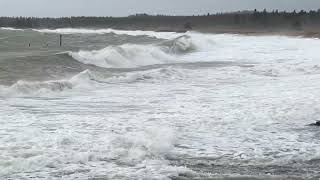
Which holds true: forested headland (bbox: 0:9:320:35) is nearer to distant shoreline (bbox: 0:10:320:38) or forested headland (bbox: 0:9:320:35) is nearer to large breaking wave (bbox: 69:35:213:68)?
distant shoreline (bbox: 0:10:320:38)

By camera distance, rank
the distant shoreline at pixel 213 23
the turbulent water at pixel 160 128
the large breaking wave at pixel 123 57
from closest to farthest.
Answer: the turbulent water at pixel 160 128, the large breaking wave at pixel 123 57, the distant shoreline at pixel 213 23

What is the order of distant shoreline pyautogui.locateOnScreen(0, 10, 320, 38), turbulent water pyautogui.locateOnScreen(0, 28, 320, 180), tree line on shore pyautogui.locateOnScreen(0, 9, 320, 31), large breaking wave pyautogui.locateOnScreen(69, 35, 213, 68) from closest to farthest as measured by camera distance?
turbulent water pyautogui.locateOnScreen(0, 28, 320, 180)
large breaking wave pyautogui.locateOnScreen(69, 35, 213, 68)
distant shoreline pyautogui.locateOnScreen(0, 10, 320, 38)
tree line on shore pyautogui.locateOnScreen(0, 9, 320, 31)

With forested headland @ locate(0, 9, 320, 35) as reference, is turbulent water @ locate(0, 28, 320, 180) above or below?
below

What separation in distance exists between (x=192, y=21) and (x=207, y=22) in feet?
23.3

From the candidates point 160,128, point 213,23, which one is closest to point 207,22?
point 213,23

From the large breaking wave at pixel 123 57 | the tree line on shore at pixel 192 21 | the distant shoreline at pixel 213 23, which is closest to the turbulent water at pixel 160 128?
the large breaking wave at pixel 123 57

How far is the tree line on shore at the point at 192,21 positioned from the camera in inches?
3930

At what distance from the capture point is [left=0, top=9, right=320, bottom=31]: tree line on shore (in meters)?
99.8

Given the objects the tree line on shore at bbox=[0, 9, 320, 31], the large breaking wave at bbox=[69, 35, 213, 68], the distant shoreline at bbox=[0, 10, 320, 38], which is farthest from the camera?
the tree line on shore at bbox=[0, 9, 320, 31]

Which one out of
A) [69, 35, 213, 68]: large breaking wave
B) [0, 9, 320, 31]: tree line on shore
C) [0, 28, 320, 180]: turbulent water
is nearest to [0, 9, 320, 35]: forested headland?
[0, 9, 320, 31]: tree line on shore

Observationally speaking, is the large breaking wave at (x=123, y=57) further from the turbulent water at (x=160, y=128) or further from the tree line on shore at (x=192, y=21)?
the tree line on shore at (x=192, y=21)

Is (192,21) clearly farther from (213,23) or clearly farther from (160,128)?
(160,128)

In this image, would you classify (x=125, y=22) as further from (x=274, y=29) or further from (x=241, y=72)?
(x=241, y=72)

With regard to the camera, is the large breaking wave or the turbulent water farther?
the large breaking wave
